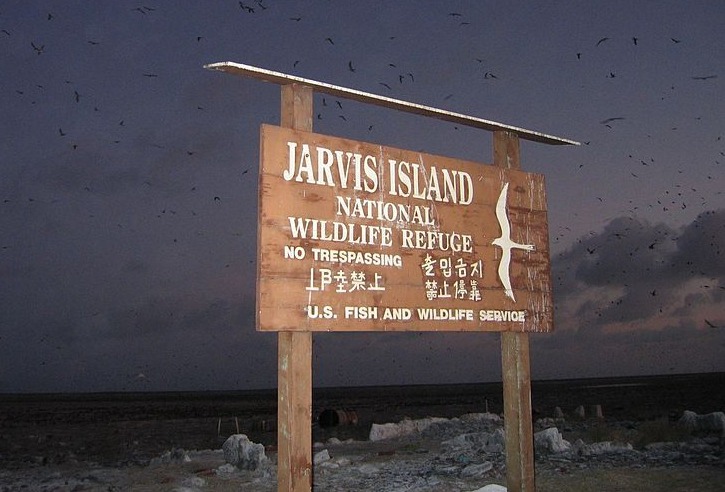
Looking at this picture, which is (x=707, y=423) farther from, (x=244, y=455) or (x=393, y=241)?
(x=393, y=241)

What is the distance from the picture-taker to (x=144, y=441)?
27.3 metres

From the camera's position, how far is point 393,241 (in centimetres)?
666

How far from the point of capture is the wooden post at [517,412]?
7.63 meters

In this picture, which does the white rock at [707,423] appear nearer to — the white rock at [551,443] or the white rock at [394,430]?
the white rock at [551,443]

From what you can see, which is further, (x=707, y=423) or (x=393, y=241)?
(x=707, y=423)

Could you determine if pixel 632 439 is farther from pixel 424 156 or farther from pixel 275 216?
pixel 275 216

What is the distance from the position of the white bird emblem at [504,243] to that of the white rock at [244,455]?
385 inches

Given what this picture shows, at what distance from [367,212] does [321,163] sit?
2.10 ft

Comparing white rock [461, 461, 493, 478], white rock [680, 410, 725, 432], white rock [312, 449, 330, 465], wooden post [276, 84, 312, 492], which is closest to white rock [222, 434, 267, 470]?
white rock [312, 449, 330, 465]

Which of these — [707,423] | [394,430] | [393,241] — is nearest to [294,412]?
[393,241]

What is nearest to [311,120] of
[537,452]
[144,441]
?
[537,452]

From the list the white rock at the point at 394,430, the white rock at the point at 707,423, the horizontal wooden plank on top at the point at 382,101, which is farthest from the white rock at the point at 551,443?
the horizontal wooden plank on top at the point at 382,101

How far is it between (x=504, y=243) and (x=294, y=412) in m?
3.17

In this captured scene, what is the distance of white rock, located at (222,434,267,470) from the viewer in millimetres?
15633
